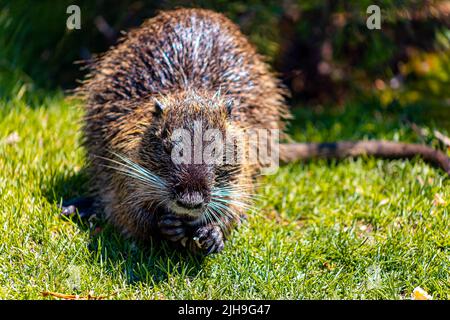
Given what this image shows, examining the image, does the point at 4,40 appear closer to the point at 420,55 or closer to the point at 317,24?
the point at 317,24

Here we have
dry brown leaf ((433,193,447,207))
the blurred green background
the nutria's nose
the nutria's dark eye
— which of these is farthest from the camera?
the blurred green background

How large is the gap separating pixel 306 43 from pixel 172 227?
409 cm

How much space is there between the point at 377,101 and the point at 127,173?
337 centimetres

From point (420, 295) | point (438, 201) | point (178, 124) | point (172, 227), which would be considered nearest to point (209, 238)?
point (172, 227)

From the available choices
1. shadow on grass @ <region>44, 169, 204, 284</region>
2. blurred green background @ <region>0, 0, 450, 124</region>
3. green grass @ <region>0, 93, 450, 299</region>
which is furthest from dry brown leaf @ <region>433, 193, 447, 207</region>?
shadow on grass @ <region>44, 169, 204, 284</region>

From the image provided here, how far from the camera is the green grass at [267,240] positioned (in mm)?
3812

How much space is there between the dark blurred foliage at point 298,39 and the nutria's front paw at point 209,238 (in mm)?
2791

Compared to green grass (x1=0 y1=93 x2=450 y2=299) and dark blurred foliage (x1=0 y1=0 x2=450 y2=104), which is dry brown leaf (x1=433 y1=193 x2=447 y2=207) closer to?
green grass (x1=0 y1=93 x2=450 y2=299)

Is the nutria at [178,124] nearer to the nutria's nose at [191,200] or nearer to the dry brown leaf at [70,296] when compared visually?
the nutria's nose at [191,200]

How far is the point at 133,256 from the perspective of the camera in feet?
13.6

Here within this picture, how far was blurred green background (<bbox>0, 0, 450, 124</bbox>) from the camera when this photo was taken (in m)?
6.52

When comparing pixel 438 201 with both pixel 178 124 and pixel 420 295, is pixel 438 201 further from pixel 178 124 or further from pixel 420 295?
pixel 178 124

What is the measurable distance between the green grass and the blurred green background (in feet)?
3.85

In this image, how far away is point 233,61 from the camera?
4.88m
